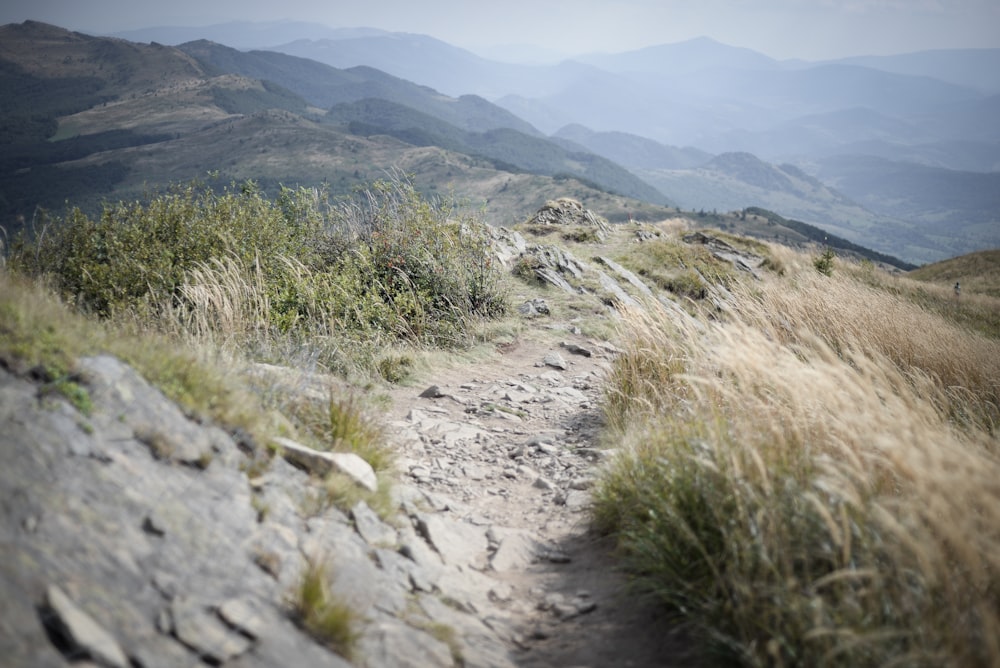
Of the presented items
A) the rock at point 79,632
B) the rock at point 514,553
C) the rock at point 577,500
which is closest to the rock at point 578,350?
the rock at point 577,500

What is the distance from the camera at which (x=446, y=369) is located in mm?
9250

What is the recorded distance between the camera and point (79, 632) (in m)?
2.03

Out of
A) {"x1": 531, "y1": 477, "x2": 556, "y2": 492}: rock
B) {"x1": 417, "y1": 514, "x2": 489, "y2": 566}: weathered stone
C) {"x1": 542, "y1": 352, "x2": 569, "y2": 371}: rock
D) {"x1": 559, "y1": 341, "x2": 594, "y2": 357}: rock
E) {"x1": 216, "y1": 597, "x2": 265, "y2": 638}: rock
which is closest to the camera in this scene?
{"x1": 216, "y1": 597, "x2": 265, "y2": 638}: rock

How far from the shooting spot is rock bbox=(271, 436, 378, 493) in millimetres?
4008

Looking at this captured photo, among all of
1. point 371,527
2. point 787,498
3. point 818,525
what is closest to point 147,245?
point 371,527

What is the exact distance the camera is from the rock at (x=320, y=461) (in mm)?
4008

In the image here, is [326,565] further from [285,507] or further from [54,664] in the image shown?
[54,664]

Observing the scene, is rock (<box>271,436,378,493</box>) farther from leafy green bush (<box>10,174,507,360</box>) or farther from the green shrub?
Result: the green shrub

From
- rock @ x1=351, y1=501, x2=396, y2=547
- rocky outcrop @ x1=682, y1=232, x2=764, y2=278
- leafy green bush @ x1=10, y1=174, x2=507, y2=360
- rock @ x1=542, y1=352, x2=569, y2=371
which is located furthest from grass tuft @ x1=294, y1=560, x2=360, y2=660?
rocky outcrop @ x1=682, y1=232, x2=764, y2=278

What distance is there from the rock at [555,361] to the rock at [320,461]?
616cm

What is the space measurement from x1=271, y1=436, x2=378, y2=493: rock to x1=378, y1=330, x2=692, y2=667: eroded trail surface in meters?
0.59

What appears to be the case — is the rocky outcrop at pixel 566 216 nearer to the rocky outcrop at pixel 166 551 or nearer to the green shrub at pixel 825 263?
the green shrub at pixel 825 263

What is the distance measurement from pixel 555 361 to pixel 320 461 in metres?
6.63

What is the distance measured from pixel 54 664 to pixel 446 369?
7.38 metres
